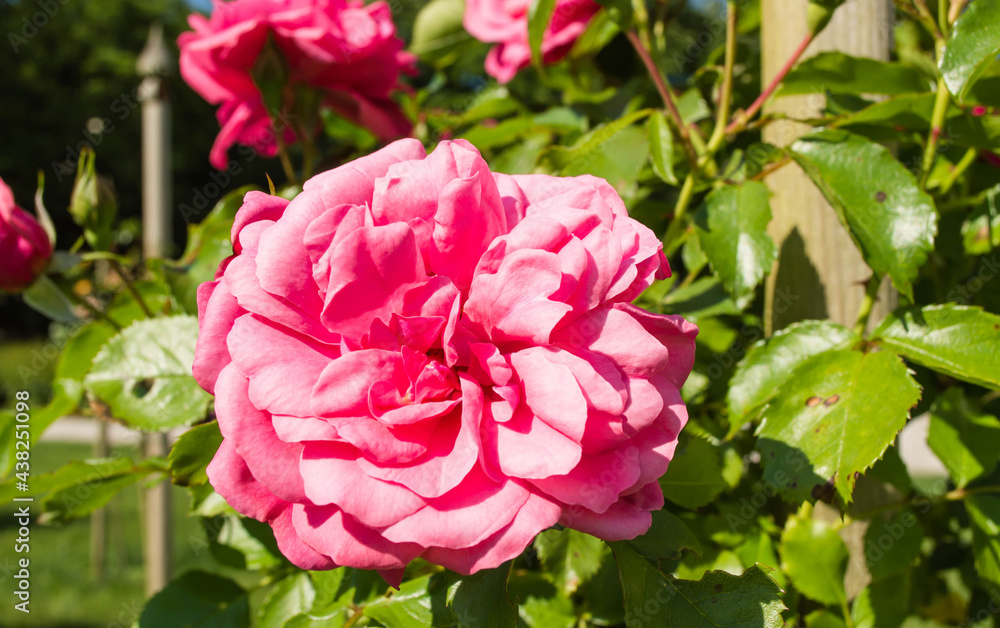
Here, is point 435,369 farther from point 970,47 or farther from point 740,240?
point 970,47

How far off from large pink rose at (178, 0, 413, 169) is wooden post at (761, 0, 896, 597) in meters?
0.52

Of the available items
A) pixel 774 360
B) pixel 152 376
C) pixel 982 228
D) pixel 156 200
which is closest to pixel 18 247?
pixel 152 376

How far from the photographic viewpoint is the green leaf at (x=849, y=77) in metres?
0.70

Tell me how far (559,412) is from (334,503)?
0.44ft

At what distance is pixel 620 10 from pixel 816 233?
0.34m

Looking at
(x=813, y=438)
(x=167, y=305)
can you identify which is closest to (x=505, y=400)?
(x=813, y=438)

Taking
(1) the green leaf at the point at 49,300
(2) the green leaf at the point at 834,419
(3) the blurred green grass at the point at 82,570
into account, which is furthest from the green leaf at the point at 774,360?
(3) the blurred green grass at the point at 82,570

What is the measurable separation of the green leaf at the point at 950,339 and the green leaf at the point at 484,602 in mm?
419

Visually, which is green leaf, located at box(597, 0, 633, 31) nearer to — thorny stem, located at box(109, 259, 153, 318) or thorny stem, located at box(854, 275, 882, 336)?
thorny stem, located at box(854, 275, 882, 336)

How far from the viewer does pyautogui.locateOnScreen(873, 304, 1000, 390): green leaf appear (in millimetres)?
591

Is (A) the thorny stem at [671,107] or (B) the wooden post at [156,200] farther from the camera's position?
(B) the wooden post at [156,200]

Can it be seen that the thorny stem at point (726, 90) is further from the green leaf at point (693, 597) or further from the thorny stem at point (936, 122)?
the green leaf at point (693, 597)

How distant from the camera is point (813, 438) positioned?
0.59 meters

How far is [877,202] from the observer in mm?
629
